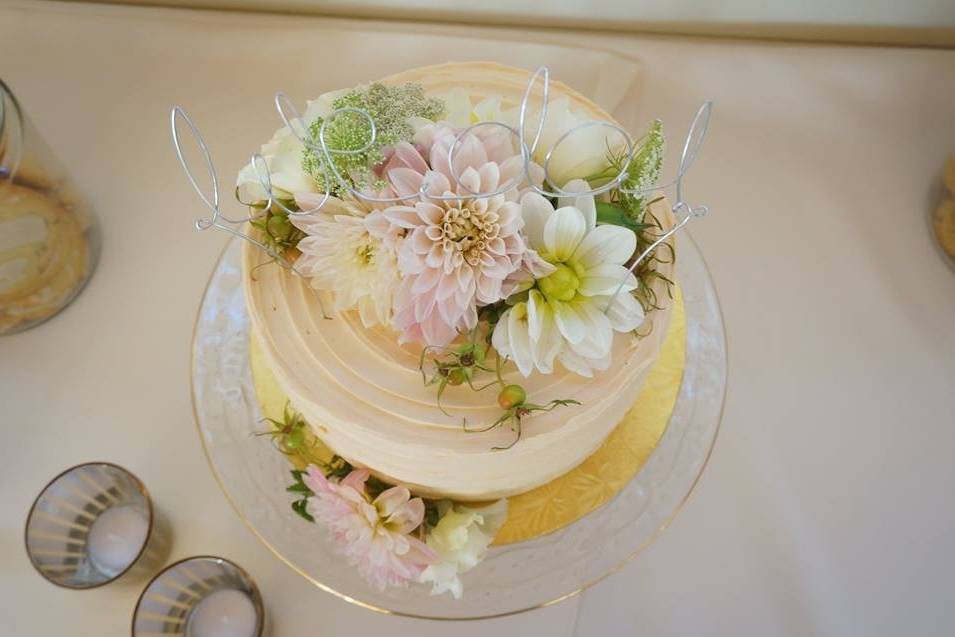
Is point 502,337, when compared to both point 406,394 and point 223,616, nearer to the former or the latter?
point 406,394

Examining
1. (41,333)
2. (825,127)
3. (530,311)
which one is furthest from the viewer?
(825,127)

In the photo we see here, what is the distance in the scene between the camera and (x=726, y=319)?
3.77 feet

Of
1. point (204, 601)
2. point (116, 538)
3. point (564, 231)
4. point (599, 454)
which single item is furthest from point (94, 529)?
point (564, 231)

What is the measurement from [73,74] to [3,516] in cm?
77

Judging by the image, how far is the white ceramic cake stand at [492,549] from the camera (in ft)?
2.87

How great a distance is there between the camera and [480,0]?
127 cm

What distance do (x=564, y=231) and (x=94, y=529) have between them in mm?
792

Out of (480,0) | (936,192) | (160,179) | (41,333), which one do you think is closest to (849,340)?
(936,192)

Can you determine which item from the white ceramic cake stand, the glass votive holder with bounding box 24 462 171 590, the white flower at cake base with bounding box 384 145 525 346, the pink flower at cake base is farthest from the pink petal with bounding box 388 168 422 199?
the glass votive holder with bounding box 24 462 171 590

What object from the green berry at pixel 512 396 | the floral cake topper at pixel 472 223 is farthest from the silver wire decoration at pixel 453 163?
the green berry at pixel 512 396

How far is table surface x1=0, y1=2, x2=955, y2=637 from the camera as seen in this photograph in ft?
3.29

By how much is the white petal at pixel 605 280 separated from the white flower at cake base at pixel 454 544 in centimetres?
32

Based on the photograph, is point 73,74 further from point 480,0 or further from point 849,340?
point 849,340

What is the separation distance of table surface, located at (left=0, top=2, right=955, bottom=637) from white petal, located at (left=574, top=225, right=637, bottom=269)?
585 millimetres
